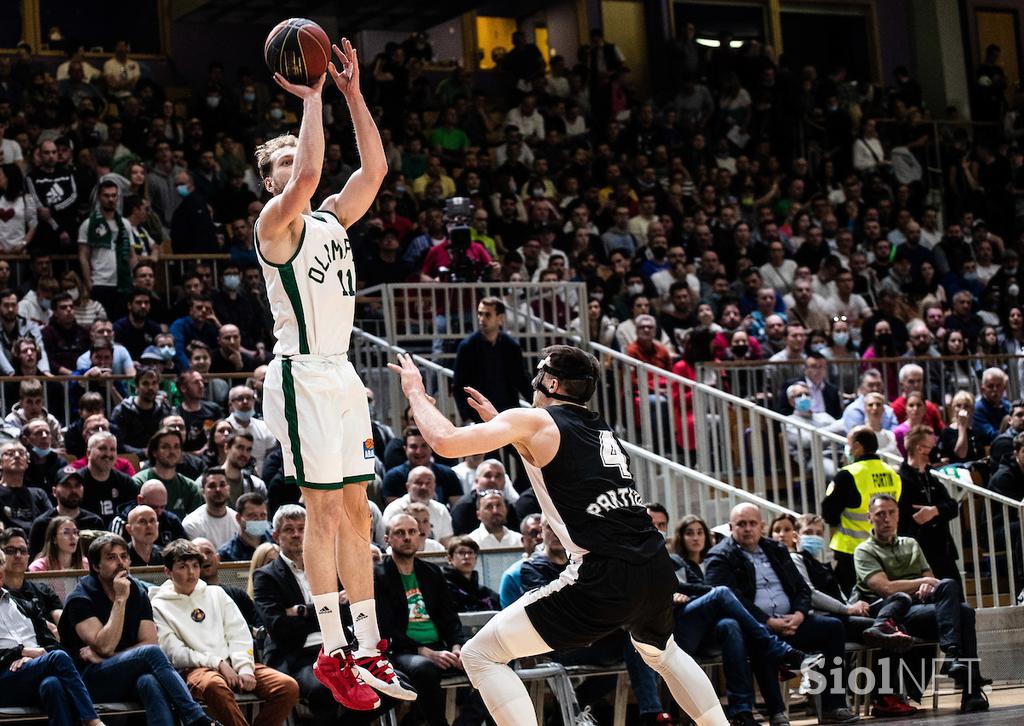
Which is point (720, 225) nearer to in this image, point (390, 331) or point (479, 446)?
point (390, 331)

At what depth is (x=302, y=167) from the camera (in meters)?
5.56

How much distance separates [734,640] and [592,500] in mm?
3610

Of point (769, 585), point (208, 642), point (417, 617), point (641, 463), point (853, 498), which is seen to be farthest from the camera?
point (641, 463)

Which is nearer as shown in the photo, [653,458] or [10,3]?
[653,458]

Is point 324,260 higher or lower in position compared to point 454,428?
higher

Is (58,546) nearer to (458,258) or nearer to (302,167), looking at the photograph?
(302,167)

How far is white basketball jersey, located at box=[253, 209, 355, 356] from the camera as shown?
5.78m

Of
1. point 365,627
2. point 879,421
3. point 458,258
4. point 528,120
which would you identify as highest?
point 528,120

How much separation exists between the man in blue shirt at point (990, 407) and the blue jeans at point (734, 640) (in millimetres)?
5242

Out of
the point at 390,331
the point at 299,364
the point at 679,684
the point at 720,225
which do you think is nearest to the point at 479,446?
the point at 299,364

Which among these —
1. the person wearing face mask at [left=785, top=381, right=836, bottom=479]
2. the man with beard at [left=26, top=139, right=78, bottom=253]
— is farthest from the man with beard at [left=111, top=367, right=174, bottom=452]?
the person wearing face mask at [left=785, top=381, right=836, bottom=479]

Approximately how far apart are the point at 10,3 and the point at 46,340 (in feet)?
25.7

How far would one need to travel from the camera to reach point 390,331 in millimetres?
13258

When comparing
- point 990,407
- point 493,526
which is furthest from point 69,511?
point 990,407
